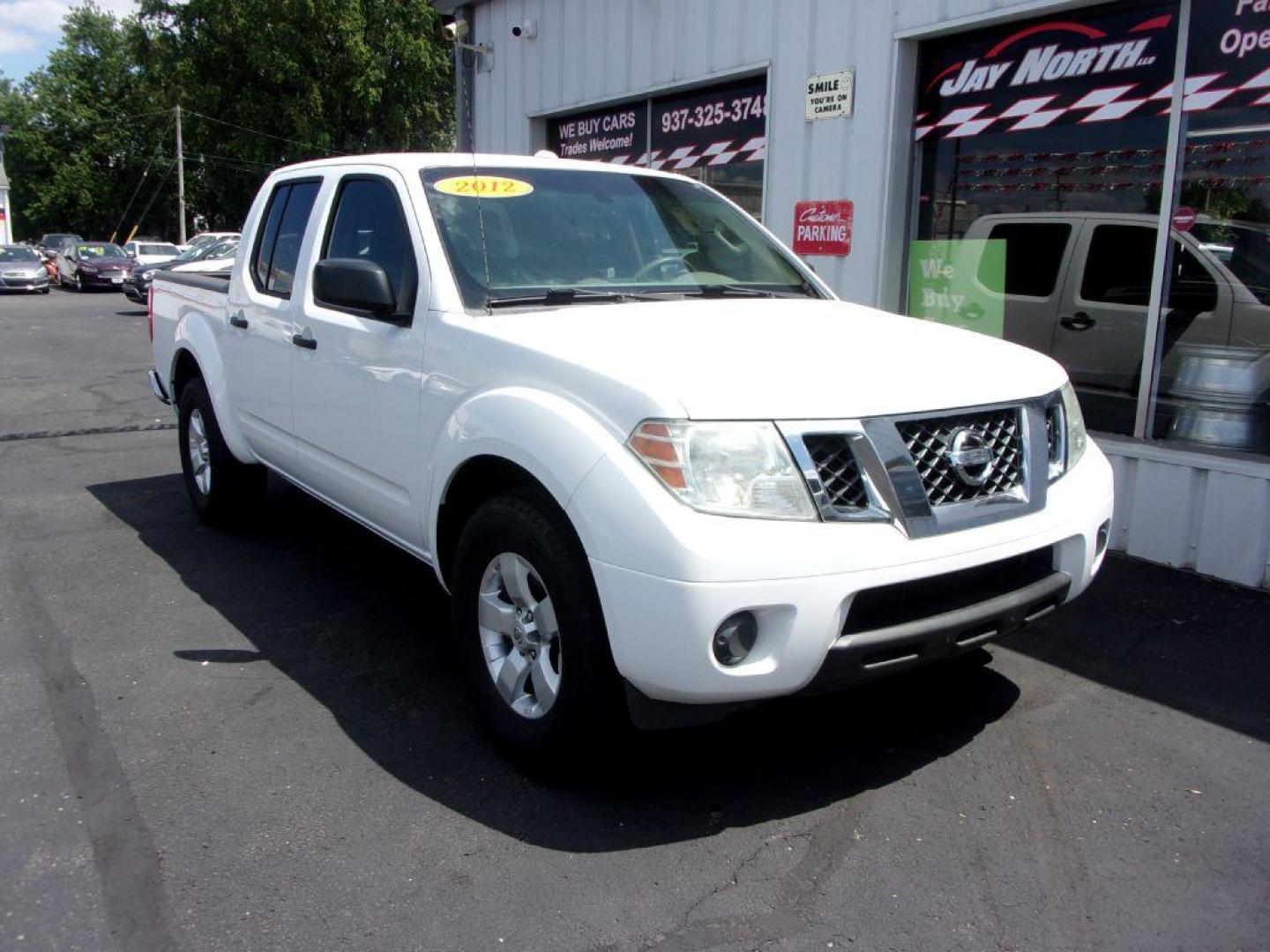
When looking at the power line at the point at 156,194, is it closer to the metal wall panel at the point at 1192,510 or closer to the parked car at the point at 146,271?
the parked car at the point at 146,271

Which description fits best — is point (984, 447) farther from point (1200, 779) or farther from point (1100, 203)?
point (1100, 203)

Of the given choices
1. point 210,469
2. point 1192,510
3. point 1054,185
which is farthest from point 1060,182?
point 210,469

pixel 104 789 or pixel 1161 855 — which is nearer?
pixel 1161 855

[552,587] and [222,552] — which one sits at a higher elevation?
[552,587]

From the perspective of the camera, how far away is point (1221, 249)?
5492 millimetres

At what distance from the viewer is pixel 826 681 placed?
8.97 feet

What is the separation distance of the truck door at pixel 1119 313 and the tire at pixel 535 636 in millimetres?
4228

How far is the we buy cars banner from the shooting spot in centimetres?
573

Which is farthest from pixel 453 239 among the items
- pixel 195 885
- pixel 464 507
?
pixel 195 885

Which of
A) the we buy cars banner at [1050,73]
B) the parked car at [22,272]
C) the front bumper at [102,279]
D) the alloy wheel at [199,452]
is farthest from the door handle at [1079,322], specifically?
the parked car at [22,272]

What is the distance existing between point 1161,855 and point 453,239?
9.68 feet

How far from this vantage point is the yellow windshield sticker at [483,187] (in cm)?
388

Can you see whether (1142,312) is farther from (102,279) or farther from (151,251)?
(151,251)

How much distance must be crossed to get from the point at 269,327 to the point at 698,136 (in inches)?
203
